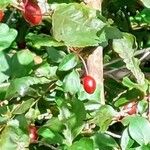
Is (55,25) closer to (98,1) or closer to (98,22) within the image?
(98,22)

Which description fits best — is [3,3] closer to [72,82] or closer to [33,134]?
[72,82]

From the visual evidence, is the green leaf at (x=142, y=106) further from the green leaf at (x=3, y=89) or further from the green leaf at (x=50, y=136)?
the green leaf at (x=3, y=89)

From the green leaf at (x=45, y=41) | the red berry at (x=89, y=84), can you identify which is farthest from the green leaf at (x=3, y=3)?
the red berry at (x=89, y=84)

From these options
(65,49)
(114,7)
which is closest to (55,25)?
(65,49)

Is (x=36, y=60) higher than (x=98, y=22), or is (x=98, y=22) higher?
(x=98, y=22)

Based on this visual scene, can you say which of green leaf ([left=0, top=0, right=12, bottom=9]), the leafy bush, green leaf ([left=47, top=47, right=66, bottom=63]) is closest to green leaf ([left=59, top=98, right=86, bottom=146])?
the leafy bush

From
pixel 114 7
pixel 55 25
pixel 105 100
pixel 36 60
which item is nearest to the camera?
pixel 55 25
